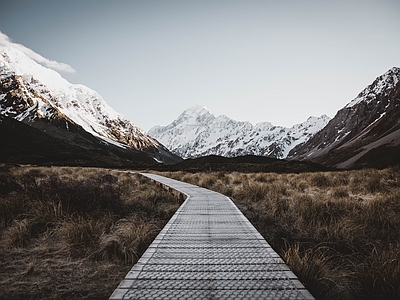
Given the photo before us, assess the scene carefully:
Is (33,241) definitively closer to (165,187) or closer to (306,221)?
(306,221)

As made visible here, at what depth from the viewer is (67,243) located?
4242 mm

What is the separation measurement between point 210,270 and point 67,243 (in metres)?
2.81

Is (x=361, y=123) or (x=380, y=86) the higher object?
(x=380, y=86)

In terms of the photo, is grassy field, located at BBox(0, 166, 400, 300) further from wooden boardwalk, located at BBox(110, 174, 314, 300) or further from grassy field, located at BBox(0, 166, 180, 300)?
wooden boardwalk, located at BBox(110, 174, 314, 300)

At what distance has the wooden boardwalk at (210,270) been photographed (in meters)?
1.96

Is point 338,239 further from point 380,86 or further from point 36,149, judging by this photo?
point 380,86

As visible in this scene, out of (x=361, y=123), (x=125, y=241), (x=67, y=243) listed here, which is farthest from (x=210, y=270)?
(x=361, y=123)

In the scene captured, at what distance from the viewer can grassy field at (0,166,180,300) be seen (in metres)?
3.16

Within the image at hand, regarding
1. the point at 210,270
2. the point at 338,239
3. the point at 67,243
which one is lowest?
the point at 67,243

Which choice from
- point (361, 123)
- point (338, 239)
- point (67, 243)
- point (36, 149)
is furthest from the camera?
point (361, 123)

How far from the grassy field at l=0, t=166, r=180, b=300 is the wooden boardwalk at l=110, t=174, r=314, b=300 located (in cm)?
89

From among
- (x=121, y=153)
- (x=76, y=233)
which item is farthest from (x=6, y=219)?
(x=121, y=153)

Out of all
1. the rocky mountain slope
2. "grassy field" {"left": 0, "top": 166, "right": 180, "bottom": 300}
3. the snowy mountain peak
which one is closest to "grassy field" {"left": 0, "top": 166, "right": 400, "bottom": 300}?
"grassy field" {"left": 0, "top": 166, "right": 180, "bottom": 300}

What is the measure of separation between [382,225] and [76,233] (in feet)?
17.0
